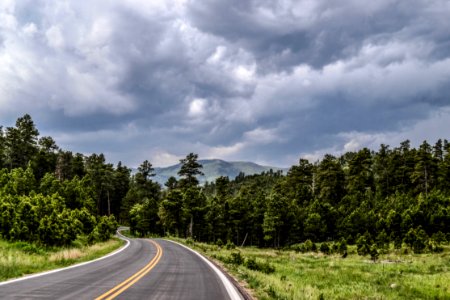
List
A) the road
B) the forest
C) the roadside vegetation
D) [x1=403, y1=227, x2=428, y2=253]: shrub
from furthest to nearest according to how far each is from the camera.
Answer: the forest → [x1=403, y1=227, x2=428, y2=253]: shrub → the roadside vegetation → the road

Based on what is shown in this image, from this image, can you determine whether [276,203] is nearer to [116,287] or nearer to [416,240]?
[416,240]

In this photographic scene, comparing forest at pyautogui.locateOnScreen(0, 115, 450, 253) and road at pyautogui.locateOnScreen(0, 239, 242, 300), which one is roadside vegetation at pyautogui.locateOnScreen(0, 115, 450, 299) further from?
road at pyautogui.locateOnScreen(0, 239, 242, 300)

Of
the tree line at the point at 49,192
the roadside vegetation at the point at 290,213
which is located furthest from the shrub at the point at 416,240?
the tree line at the point at 49,192

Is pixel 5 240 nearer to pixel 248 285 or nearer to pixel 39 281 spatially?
pixel 39 281

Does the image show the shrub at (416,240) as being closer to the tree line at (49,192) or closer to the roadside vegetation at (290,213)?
the roadside vegetation at (290,213)

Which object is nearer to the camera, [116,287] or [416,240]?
[116,287]

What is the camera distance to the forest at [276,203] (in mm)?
50344

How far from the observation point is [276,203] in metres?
69.6

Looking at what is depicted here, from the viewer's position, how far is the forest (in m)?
50.3

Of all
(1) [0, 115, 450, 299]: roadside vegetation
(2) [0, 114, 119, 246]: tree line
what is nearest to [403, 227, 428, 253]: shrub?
(1) [0, 115, 450, 299]: roadside vegetation

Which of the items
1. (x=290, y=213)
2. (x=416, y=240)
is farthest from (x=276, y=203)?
(x=416, y=240)

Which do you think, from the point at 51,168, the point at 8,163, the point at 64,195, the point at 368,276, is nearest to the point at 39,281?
the point at 368,276

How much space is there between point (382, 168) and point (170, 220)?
5442 cm

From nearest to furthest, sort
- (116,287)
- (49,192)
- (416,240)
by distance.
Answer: (116,287) < (416,240) < (49,192)
